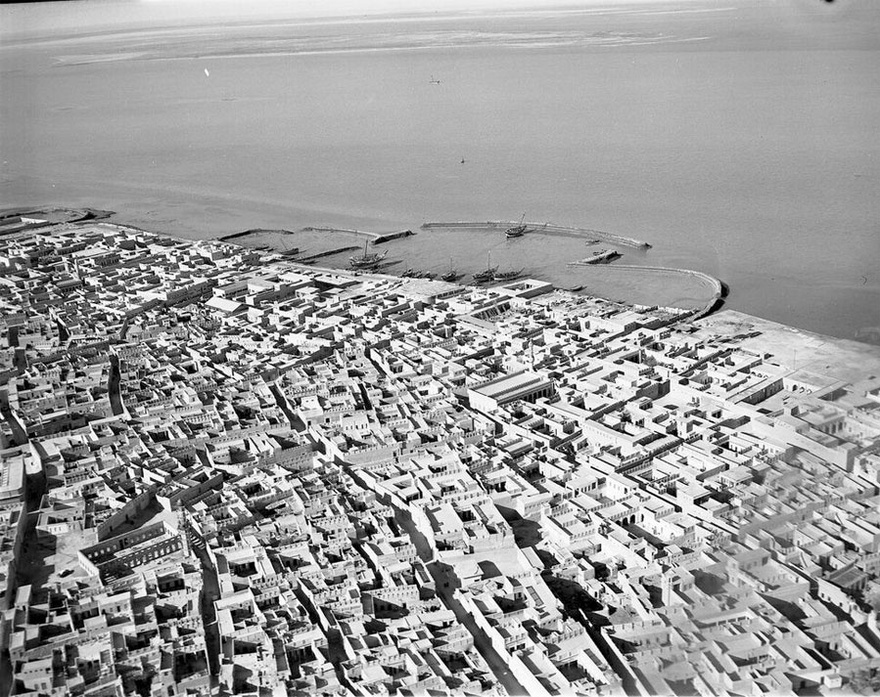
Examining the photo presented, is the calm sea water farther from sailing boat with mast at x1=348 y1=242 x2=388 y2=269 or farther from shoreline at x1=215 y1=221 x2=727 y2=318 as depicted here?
sailing boat with mast at x1=348 y1=242 x2=388 y2=269

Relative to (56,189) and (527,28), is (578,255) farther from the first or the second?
(527,28)

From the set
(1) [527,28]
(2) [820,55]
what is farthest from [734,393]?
(1) [527,28]

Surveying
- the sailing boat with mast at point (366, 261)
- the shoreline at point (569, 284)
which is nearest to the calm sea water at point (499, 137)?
the shoreline at point (569, 284)

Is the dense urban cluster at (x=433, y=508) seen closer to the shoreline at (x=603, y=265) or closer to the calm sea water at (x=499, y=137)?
the shoreline at (x=603, y=265)

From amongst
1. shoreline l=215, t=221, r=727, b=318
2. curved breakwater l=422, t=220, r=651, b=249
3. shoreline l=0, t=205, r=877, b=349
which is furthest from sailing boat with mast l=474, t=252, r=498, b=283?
curved breakwater l=422, t=220, r=651, b=249

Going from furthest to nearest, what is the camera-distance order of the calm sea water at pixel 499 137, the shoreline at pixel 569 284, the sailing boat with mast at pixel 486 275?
1. the sailing boat with mast at pixel 486 275
2. the shoreline at pixel 569 284
3. the calm sea water at pixel 499 137
